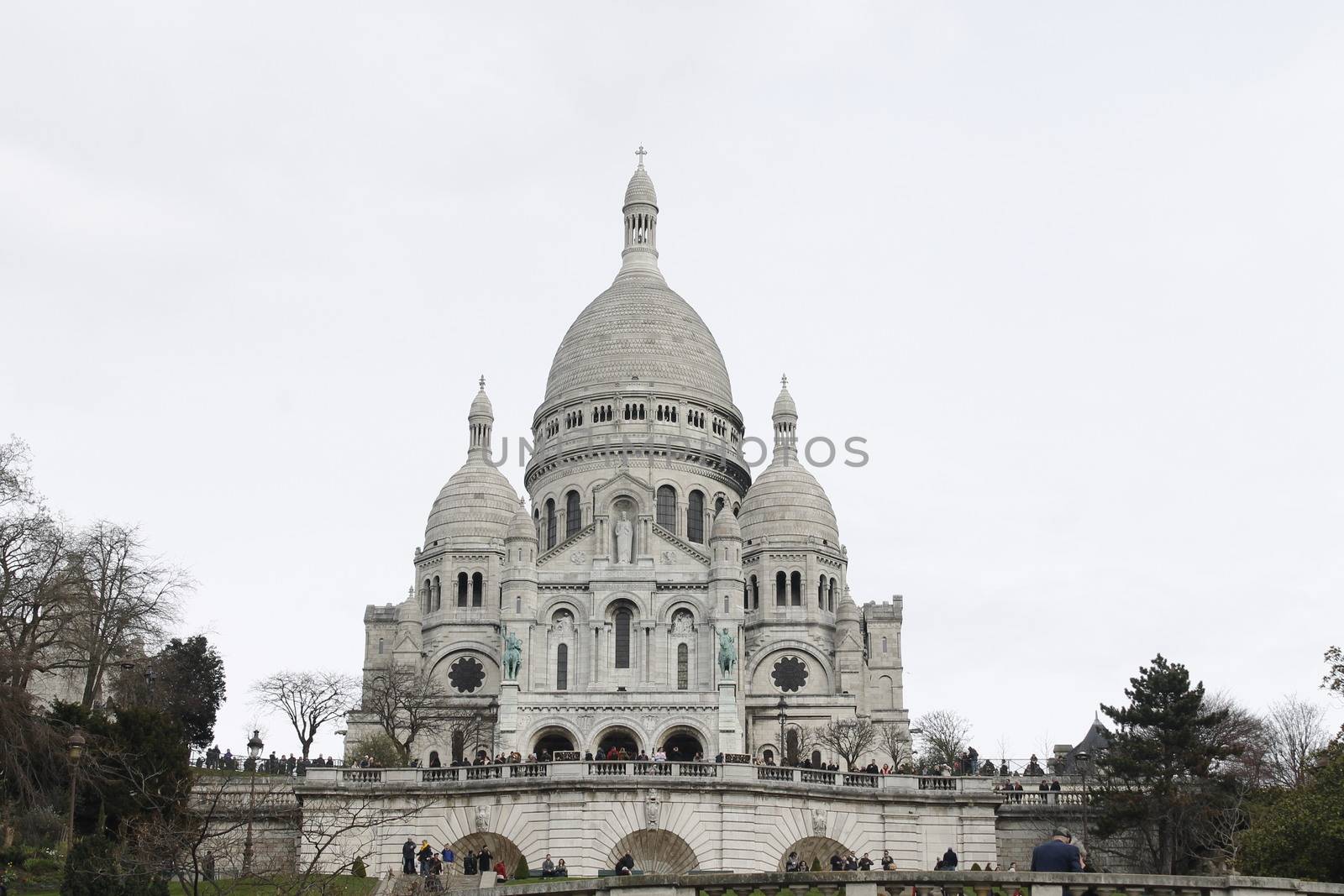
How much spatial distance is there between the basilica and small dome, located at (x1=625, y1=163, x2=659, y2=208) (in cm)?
377

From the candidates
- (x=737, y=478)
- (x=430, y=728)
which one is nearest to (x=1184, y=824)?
(x=430, y=728)

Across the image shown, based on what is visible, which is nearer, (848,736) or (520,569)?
(848,736)

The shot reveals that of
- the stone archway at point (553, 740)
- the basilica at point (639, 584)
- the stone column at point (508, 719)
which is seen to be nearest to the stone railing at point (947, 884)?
the basilica at point (639, 584)

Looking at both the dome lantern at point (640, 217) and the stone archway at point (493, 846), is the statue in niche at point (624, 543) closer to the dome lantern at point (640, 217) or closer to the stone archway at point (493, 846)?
the dome lantern at point (640, 217)

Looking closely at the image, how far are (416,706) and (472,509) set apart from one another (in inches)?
1012

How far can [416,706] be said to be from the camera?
72312mm

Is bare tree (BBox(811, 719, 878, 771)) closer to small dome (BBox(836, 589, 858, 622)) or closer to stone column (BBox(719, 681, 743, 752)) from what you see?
stone column (BBox(719, 681, 743, 752))

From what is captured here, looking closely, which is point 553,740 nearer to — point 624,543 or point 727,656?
point 727,656

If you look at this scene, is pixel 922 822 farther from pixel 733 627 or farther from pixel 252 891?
pixel 733 627

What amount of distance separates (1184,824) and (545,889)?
24356 millimetres

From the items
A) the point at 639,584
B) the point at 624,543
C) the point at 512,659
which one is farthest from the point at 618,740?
the point at 624,543

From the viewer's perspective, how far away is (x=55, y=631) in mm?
45781

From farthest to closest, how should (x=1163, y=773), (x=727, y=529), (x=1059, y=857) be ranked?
(x=727, y=529), (x=1163, y=773), (x=1059, y=857)

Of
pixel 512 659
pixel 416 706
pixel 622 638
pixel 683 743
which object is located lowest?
pixel 683 743
